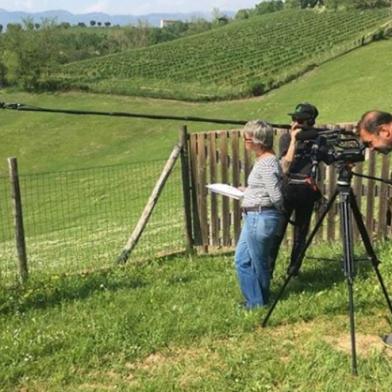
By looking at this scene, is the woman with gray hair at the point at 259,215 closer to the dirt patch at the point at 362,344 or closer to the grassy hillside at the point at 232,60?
the dirt patch at the point at 362,344

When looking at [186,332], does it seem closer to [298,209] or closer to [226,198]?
[298,209]

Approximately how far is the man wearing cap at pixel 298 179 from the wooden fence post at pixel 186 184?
2253 mm

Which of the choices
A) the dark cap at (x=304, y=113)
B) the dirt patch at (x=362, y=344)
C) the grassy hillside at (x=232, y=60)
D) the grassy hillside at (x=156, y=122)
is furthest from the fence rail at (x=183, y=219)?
the grassy hillside at (x=232, y=60)

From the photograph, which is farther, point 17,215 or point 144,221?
point 144,221

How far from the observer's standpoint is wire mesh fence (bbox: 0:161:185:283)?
9188 mm

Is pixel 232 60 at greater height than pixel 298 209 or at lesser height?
greater

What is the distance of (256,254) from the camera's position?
206 inches

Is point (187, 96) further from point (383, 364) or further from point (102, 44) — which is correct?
point (102, 44)

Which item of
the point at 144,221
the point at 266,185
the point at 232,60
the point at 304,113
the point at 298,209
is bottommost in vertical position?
the point at 144,221

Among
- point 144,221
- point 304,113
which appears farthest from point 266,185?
point 144,221

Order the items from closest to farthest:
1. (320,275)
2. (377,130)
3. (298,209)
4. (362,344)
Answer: (377,130) < (362,344) < (298,209) < (320,275)

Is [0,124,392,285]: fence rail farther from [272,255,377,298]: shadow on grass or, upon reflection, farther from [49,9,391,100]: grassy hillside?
[49,9,391,100]: grassy hillside

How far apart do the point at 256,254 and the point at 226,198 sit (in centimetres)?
299

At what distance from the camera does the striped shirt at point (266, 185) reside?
16.7 feet
